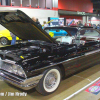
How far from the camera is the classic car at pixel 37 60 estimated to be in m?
2.41

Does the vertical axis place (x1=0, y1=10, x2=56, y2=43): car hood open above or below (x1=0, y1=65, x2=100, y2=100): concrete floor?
above

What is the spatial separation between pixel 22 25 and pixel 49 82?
1479 millimetres

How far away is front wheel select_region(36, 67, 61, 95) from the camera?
257 centimetres

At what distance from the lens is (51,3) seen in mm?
16266

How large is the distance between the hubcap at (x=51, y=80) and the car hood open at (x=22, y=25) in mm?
798

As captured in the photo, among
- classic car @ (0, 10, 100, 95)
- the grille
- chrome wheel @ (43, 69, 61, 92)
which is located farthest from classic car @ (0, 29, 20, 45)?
chrome wheel @ (43, 69, 61, 92)

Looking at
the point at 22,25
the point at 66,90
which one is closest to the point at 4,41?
the point at 22,25

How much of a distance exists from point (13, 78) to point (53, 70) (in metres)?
0.81

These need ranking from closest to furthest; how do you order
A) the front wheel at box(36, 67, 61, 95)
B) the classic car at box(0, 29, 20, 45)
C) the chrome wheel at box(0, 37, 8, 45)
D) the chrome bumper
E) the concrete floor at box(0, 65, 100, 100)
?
1. the chrome bumper
2. the front wheel at box(36, 67, 61, 95)
3. the concrete floor at box(0, 65, 100, 100)
4. the classic car at box(0, 29, 20, 45)
5. the chrome wheel at box(0, 37, 8, 45)

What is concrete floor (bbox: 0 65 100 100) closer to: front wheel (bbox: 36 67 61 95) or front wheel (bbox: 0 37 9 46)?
front wheel (bbox: 36 67 61 95)

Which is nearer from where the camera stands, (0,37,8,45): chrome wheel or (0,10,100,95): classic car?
(0,10,100,95): classic car

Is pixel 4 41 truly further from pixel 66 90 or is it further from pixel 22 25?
pixel 66 90

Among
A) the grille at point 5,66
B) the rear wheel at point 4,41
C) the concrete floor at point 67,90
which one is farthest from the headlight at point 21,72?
the rear wheel at point 4,41

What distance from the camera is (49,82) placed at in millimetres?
2734
